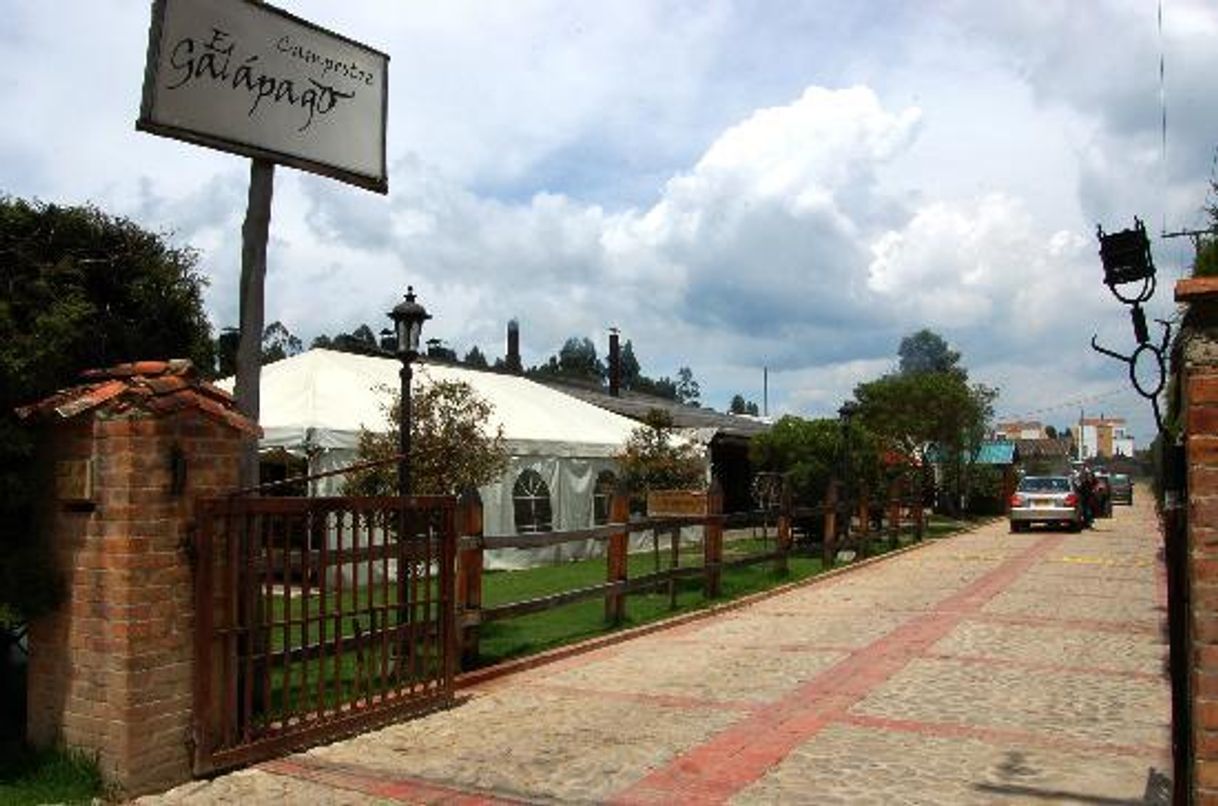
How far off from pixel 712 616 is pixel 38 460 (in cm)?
863

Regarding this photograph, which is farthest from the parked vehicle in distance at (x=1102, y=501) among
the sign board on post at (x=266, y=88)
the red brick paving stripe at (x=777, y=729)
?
the sign board on post at (x=266, y=88)

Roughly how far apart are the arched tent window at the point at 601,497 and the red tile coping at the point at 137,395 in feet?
52.7

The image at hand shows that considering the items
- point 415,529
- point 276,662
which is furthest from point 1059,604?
point 276,662

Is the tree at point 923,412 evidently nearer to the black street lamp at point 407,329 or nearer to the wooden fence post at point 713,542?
the wooden fence post at point 713,542

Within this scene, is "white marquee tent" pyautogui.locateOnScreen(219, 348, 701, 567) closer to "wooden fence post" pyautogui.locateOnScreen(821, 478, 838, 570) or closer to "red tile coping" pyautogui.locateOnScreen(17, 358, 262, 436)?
"wooden fence post" pyautogui.locateOnScreen(821, 478, 838, 570)

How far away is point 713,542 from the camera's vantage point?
1467cm

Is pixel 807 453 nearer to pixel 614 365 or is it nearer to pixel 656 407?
pixel 656 407

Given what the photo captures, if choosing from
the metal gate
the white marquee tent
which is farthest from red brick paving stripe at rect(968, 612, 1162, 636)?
the white marquee tent

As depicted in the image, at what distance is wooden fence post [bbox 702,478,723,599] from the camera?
14516 millimetres

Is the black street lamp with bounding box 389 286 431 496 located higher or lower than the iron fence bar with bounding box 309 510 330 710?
higher

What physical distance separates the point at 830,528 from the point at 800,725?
12303mm

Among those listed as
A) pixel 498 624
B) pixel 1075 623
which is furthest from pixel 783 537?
pixel 498 624

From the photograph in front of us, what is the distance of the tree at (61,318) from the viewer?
6.04 m

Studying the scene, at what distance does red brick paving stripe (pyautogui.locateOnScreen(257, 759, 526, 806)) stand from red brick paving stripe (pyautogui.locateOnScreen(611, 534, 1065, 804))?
2.60ft
